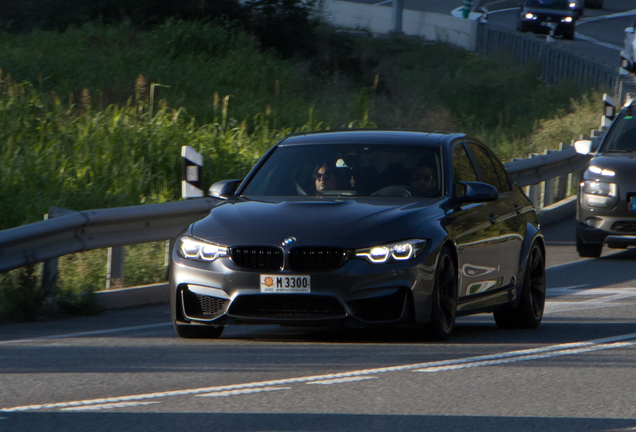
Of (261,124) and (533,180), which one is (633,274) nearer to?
(533,180)

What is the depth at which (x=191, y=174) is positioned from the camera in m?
12.1

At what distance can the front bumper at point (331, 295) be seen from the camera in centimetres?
746

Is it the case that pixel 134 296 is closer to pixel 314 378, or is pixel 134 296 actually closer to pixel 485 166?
pixel 485 166

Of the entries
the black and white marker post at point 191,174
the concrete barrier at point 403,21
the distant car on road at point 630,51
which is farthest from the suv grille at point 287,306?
the concrete barrier at point 403,21

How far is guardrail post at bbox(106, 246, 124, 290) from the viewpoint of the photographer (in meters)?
10.4

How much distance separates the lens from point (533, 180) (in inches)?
688

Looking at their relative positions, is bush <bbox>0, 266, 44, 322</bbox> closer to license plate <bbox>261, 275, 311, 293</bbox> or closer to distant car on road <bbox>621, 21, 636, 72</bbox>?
license plate <bbox>261, 275, 311, 293</bbox>

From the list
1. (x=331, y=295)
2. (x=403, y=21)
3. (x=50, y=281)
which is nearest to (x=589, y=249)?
(x=50, y=281)

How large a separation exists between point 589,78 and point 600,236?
20592mm

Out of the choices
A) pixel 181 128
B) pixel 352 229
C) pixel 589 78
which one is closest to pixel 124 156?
pixel 181 128

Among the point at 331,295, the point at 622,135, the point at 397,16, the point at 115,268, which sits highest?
the point at 331,295

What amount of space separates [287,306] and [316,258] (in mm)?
352

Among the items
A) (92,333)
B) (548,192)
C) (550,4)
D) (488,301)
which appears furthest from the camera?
(550,4)

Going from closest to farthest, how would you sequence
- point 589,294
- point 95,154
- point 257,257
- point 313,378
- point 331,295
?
point 313,378 → point 331,295 → point 257,257 → point 589,294 → point 95,154
